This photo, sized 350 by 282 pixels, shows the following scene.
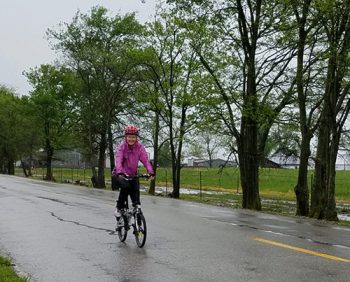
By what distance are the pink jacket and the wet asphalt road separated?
140 centimetres

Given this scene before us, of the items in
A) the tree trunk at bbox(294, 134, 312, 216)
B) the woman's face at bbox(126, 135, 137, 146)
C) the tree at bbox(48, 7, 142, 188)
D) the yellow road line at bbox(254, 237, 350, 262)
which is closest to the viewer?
the yellow road line at bbox(254, 237, 350, 262)

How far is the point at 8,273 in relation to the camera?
728 cm

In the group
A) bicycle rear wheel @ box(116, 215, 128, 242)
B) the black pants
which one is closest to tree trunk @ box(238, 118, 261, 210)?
bicycle rear wheel @ box(116, 215, 128, 242)

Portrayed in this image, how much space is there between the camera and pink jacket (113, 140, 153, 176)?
966 cm

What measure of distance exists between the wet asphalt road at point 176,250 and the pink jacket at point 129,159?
140cm

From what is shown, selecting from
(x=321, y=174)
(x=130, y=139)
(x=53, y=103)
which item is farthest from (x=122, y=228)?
(x=53, y=103)

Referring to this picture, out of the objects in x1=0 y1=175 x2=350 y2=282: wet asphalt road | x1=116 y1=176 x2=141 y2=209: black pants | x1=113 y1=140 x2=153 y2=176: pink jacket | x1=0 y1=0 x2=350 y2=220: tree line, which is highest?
x1=0 y1=0 x2=350 y2=220: tree line

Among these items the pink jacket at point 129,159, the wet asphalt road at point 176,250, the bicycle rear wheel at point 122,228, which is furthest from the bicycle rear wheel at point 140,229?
the pink jacket at point 129,159

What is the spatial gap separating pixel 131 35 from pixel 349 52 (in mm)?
31632

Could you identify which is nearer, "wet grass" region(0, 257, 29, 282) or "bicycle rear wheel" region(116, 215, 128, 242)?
"wet grass" region(0, 257, 29, 282)

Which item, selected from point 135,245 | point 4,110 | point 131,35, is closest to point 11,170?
point 4,110

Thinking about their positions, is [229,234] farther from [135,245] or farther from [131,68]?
[131,68]

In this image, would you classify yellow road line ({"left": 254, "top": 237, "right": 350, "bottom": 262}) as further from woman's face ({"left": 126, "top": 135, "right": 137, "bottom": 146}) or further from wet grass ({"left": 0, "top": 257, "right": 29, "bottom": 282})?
wet grass ({"left": 0, "top": 257, "right": 29, "bottom": 282})

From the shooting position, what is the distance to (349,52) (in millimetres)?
18859
